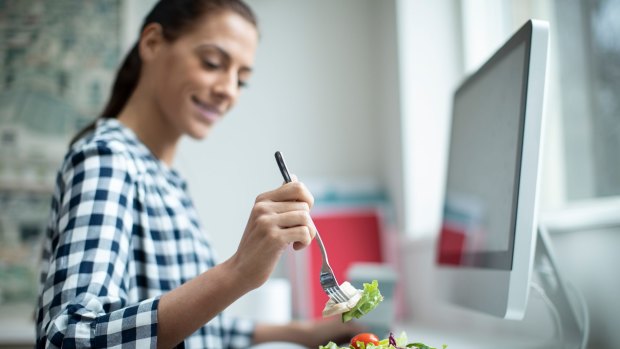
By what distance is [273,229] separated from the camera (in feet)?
2.09

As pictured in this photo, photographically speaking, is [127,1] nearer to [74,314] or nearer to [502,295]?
[74,314]

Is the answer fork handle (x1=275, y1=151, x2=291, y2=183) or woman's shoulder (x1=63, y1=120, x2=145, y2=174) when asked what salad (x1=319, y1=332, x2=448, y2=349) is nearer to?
fork handle (x1=275, y1=151, x2=291, y2=183)

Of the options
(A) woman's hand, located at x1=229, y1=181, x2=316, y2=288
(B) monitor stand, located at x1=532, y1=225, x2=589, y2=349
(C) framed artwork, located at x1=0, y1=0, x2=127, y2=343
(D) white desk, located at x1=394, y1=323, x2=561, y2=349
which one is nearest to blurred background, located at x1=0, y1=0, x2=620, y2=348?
(C) framed artwork, located at x1=0, y1=0, x2=127, y2=343

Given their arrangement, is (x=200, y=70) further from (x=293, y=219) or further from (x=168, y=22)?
(x=293, y=219)

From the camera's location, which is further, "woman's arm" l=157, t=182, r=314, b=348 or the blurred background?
the blurred background

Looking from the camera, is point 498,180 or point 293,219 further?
point 498,180

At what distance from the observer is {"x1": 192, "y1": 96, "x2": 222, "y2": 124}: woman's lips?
1.08 m

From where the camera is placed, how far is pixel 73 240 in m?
0.75

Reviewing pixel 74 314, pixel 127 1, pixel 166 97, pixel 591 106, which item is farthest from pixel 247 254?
pixel 127 1

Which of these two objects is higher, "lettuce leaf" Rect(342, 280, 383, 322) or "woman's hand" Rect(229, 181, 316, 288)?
"woman's hand" Rect(229, 181, 316, 288)

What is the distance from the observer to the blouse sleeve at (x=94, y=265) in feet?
2.25

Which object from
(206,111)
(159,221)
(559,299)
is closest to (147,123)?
(206,111)

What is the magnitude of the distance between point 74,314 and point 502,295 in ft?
1.88

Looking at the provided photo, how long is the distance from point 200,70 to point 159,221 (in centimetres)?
30
